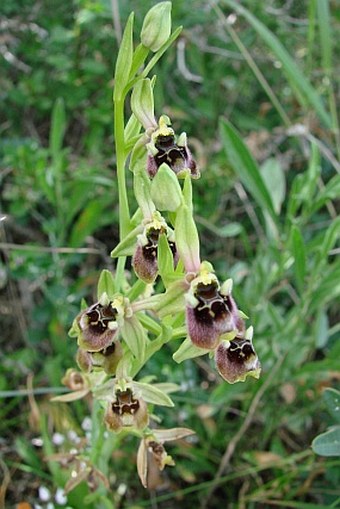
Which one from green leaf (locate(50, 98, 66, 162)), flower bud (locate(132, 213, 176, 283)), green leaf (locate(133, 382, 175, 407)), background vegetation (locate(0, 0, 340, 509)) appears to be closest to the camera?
flower bud (locate(132, 213, 176, 283))

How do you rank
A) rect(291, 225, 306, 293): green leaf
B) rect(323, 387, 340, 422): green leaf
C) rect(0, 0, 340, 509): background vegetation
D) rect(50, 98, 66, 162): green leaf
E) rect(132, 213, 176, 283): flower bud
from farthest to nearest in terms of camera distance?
rect(50, 98, 66, 162): green leaf, rect(0, 0, 340, 509): background vegetation, rect(291, 225, 306, 293): green leaf, rect(323, 387, 340, 422): green leaf, rect(132, 213, 176, 283): flower bud

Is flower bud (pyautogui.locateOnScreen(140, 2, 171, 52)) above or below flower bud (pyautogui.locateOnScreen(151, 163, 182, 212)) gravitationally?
above

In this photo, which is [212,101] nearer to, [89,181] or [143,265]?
[89,181]

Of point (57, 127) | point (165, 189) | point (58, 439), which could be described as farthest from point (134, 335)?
point (57, 127)

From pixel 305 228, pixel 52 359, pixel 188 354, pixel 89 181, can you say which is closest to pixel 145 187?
pixel 188 354

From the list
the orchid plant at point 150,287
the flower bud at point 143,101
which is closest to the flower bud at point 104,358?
the orchid plant at point 150,287

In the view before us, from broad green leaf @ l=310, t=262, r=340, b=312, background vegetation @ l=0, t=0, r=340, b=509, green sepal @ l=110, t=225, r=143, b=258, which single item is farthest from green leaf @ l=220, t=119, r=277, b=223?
green sepal @ l=110, t=225, r=143, b=258

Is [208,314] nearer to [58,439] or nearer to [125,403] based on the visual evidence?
[125,403]

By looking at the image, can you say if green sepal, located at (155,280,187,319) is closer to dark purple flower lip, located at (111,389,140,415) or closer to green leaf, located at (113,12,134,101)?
dark purple flower lip, located at (111,389,140,415)
